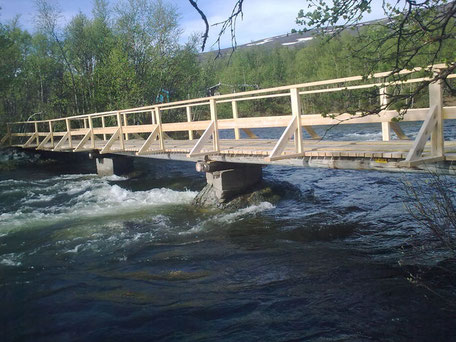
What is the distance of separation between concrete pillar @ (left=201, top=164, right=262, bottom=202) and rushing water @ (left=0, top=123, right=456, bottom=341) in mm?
611

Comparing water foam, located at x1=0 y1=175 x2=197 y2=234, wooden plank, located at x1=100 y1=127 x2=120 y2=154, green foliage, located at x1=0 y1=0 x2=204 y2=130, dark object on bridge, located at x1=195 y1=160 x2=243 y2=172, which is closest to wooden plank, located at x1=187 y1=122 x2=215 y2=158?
dark object on bridge, located at x1=195 y1=160 x2=243 y2=172

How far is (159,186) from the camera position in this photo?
1294 centimetres

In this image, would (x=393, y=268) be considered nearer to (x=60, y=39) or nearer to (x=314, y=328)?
(x=314, y=328)

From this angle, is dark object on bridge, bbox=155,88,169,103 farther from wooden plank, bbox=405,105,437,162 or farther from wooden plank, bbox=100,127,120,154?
wooden plank, bbox=405,105,437,162

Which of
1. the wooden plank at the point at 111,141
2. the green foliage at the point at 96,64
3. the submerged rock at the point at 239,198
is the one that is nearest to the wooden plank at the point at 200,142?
the submerged rock at the point at 239,198

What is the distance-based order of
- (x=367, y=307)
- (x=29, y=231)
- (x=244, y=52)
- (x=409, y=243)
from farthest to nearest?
1. (x=244, y=52)
2. (x=29, y=231)
3. (x=409, y=243)
4. (x=367, y=307)

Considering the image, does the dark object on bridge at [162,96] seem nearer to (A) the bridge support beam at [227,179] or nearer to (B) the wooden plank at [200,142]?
(A) the bridge support beam at [227,179]

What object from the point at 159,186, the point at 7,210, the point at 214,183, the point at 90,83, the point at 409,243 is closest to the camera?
the point at 409,243

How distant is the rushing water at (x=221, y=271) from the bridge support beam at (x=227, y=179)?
556mm

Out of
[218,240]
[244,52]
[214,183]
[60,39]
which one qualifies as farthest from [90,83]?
[244,52]

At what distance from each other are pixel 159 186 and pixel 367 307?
9.23 meters

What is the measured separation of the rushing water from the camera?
4.34 meters

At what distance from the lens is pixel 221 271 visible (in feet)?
19.2

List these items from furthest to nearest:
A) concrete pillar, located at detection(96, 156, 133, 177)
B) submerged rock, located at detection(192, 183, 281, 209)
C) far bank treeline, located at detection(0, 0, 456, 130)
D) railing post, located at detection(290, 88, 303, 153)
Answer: far bank treeline, located at detection(0, 0, 456, 130)
concrete pillar, located at detection(96, 156, 133, 177)
submerged rock, located at detection(192, 183, 281, 209)
railing post, located at detection(290, 88, 303, 153)
